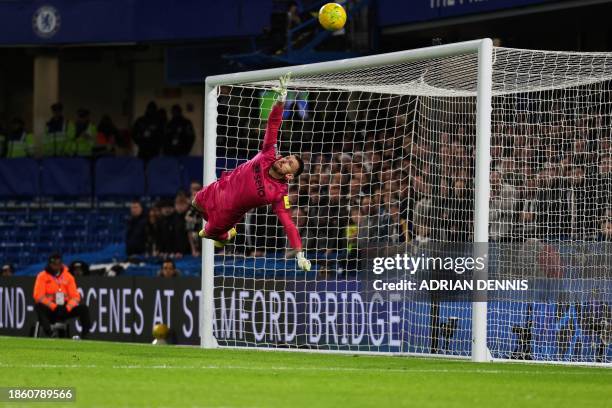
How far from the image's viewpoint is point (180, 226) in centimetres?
2427

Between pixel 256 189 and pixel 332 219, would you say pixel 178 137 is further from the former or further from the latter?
pixel 256 189

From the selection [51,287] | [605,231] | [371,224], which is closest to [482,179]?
[605,231]

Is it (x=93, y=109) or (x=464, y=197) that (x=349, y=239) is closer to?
(x=464, y=197)

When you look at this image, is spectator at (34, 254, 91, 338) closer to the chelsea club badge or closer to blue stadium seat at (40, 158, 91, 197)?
blue stadium seat at (40, 158, 91, 197)

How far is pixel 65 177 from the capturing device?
95.8 feet

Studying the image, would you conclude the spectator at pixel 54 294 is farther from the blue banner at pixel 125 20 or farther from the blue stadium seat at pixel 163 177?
the blue banner at pixel 125 20

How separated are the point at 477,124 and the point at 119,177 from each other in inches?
617

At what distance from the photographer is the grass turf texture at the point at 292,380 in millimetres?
9523

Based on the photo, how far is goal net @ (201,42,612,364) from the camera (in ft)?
50.7

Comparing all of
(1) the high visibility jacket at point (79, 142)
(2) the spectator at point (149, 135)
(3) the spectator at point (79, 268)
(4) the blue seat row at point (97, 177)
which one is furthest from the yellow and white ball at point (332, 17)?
(1) the high visibility jacket at point (79, 142)

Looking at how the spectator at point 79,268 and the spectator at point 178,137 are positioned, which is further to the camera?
the spectator at point 178,137

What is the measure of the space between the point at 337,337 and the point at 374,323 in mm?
669

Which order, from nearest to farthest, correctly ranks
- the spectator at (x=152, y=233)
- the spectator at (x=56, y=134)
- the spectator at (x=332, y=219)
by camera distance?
1. the spectator at (x=332, y=219)
2. the spectator at (x=152, y=233)
3. the spectator at (x=56, y=134)

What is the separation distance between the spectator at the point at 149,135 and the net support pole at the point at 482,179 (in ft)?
52.4
